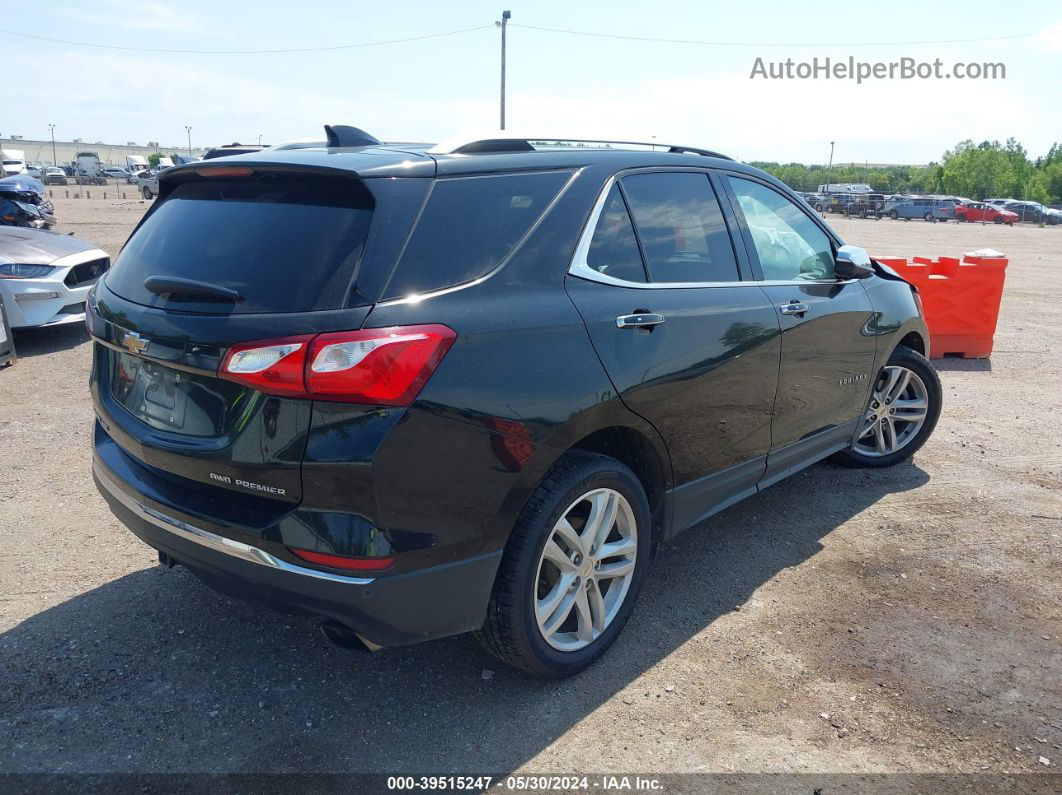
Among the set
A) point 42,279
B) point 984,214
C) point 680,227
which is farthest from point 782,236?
point 984,214

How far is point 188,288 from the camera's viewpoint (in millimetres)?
2588

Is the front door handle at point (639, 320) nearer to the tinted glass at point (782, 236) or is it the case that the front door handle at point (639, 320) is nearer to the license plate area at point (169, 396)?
the tinted glass at point (782, 236)

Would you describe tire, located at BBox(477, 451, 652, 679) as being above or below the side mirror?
below

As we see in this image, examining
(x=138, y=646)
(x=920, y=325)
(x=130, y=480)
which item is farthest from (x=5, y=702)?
(x=920, y=325)

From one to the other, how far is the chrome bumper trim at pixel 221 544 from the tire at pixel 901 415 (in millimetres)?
3737

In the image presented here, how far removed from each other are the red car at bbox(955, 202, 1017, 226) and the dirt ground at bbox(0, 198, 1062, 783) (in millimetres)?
54992

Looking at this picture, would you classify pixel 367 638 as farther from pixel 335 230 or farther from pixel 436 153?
pixel 436 153

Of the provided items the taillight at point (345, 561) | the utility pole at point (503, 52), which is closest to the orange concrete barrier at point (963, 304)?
the taillight at point (345, 561)

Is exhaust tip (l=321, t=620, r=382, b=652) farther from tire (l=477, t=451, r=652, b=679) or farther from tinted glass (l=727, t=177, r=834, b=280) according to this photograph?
tinted glass (l=727, t=177, r=834, b=280)

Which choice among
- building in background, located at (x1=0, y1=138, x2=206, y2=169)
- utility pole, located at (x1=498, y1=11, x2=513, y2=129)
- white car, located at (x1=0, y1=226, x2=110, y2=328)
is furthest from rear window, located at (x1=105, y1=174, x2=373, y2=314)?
building in background, located at (x1=0, y1=138, x2=206, y2=169)

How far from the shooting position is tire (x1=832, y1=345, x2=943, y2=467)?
5164mm

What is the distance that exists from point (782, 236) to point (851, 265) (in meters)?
0.48

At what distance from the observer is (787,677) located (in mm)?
3145

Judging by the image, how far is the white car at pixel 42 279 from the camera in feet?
25.6
